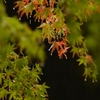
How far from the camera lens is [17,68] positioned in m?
3.04

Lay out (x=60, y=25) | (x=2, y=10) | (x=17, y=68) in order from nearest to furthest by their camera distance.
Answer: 1. (x=2, y=10)
2. (x=60, y=25)
3. (x=17, y=68)

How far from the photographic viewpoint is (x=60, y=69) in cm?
588

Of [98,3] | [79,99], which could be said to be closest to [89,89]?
[79,99]

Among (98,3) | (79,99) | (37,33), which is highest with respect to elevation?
(98,3)

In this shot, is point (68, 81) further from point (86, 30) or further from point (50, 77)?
point (86, 30)

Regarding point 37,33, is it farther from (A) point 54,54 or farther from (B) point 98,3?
(A) point 54,54

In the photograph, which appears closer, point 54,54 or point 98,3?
point 98,3

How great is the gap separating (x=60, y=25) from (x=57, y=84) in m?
3.46

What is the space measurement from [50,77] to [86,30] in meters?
4.60

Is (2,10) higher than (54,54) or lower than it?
higher

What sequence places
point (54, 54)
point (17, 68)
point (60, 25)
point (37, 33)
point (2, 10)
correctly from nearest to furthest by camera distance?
point (2, 10) → point (37, 33) → point (60, 25) → point (17, 68) → point (54, 54)

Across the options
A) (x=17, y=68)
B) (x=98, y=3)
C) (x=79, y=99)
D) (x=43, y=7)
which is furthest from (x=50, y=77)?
(x=98, y=3)

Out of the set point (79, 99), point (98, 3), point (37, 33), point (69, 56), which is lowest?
point (79, 99)

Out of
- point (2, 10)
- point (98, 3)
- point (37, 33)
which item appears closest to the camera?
point (2, 10)
